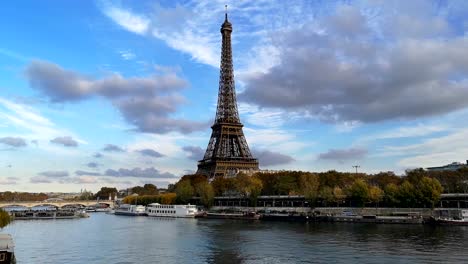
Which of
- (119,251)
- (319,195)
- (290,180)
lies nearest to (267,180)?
(290,180)

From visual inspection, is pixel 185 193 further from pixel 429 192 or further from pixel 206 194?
pixel 429 192

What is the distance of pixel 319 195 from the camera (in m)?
96.4

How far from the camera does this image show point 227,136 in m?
138

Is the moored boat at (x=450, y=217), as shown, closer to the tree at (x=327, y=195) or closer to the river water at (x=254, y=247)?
the river water at (x=254, y=247)

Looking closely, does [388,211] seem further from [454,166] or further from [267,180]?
[454,166]

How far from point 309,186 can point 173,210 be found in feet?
111

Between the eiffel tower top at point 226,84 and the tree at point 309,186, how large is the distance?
3806 cm

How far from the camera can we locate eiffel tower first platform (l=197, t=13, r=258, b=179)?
441ft

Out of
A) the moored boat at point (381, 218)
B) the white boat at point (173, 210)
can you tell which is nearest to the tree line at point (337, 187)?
the moored boat at point (381, 218)

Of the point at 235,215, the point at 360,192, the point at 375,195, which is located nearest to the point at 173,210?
the point at 235,215

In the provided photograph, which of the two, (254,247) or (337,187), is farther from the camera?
(337,187)

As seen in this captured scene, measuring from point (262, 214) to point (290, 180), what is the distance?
58.9 feet

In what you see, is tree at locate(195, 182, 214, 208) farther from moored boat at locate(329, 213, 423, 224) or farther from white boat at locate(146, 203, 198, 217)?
moored boat at locate(329, 213, 423, 224)

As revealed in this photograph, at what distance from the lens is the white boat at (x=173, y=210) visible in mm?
107812
